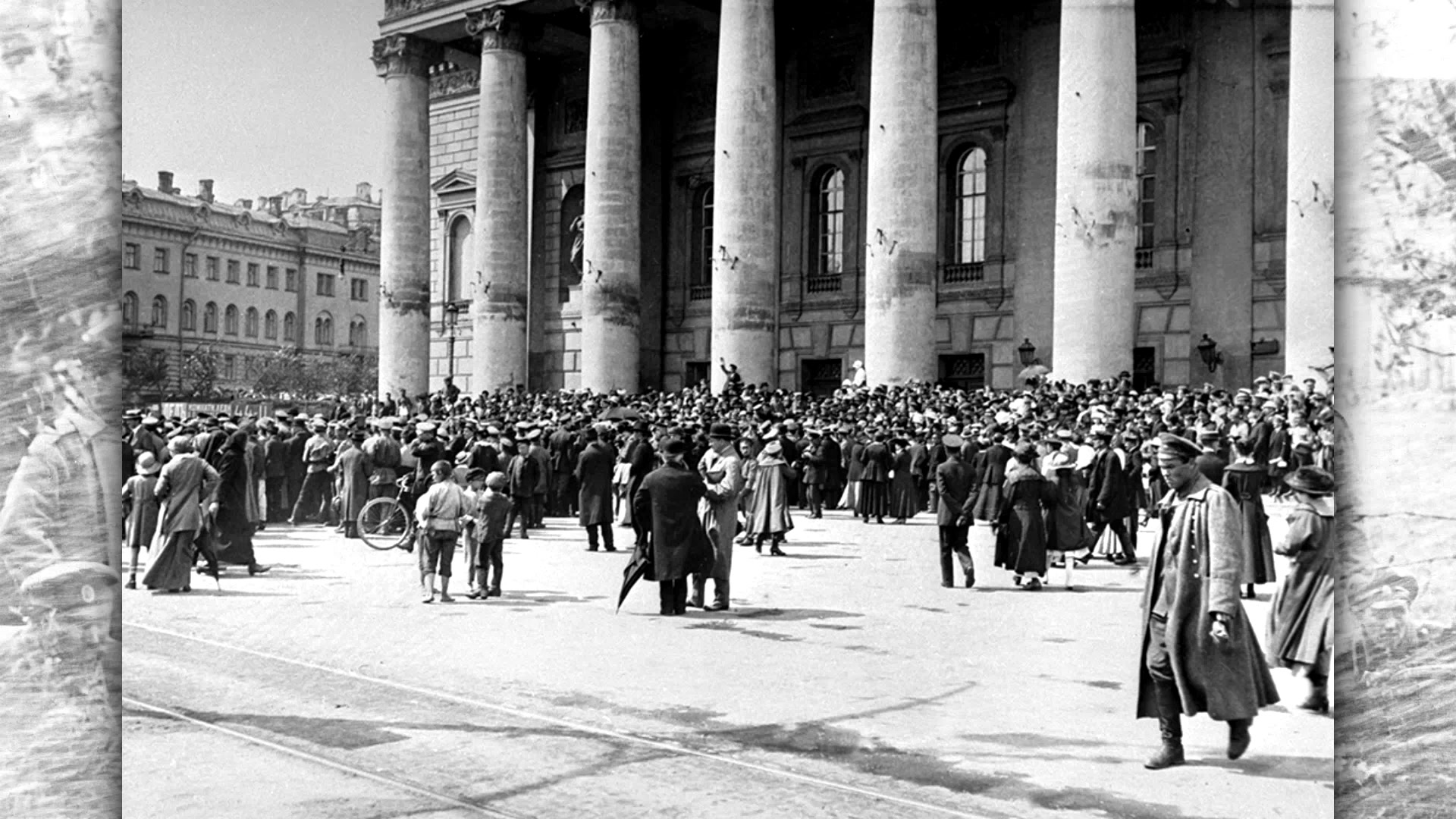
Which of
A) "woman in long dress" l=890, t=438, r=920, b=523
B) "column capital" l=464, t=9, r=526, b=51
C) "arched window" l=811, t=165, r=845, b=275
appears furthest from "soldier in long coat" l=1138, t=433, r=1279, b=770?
"column capital" l=464, t=9, r=526, b=51

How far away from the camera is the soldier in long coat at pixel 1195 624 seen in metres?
6.81

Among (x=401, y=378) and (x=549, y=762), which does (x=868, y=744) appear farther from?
(x=401, y=378)

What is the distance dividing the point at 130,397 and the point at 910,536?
607 inches

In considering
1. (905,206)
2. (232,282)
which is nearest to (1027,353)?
(905,206)

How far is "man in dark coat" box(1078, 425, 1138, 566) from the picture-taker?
13.9 metres

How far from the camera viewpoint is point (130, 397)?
636 cm

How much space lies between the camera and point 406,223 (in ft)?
133

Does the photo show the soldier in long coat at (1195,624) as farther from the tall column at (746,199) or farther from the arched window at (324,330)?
the tall column at (746,199)

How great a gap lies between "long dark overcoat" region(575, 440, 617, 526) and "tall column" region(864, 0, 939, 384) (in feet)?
44.8

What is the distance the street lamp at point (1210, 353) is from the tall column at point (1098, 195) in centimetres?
330

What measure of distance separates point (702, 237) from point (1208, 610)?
36.9 meters

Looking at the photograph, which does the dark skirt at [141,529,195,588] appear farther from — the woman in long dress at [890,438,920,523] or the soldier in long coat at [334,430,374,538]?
the woman in long dress at [890,438,920,523]

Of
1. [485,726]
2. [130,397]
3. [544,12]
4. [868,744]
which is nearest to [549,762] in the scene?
[485,726]

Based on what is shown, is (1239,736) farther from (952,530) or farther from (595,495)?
(595,495)
